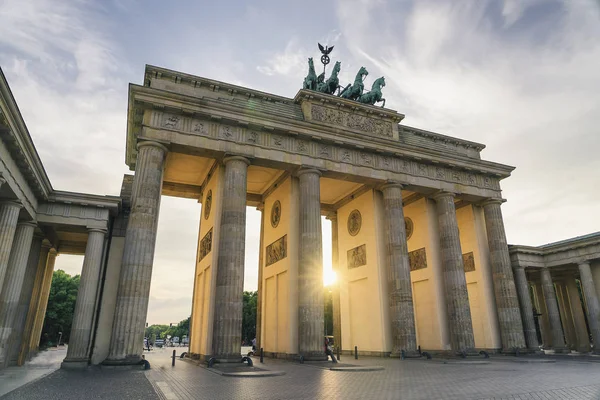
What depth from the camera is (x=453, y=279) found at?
24.3 meters

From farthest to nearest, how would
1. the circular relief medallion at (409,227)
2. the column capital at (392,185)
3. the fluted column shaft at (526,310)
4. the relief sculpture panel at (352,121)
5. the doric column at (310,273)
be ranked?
the circular relief medallion at (409,227) → the fluted column shaft at (526,310) → the column capital at (392,185) → the relief sculpture panel at (352,121) → the doric column at (310,273)

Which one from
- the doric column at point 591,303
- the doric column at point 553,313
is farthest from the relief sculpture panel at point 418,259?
the doric column at point 591,303

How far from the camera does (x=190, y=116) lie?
66.6ft

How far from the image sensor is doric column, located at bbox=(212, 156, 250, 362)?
17.4 meters

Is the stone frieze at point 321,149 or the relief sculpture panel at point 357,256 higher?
the stone frieze at point 321,149

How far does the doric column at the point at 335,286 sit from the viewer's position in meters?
28.0

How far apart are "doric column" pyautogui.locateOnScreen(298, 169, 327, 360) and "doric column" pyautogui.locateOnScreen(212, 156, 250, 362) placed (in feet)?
10.9

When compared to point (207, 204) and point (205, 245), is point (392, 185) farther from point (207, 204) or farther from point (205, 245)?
point (205, 245)

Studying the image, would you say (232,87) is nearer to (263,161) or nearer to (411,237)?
(263,161)

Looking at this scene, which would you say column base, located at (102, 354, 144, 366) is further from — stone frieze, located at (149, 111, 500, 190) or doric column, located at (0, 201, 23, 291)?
stone frieze, located at (149, 111, 500, 190)

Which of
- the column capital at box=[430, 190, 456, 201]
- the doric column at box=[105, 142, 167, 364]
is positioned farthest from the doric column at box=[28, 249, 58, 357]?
the column capital at box=[430, 190, 456, 201]

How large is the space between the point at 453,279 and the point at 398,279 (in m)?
4.22

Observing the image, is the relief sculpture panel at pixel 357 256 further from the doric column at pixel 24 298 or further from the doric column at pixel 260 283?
the doric column at pixel 24 298

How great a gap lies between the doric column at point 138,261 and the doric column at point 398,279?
536 inches
